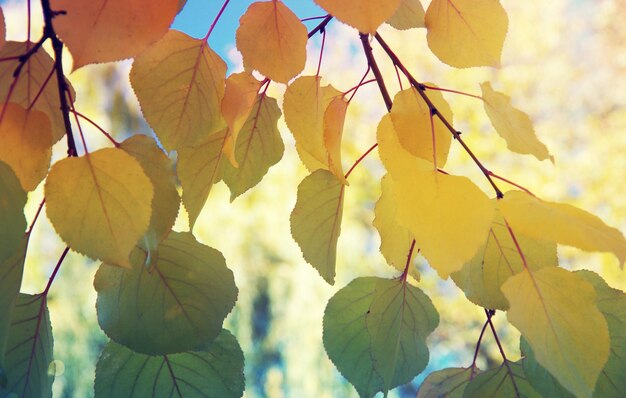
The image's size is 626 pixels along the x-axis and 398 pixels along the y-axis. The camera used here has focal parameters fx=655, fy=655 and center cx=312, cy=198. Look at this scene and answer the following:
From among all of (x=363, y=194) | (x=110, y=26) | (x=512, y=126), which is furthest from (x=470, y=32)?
(x=363, y=194)

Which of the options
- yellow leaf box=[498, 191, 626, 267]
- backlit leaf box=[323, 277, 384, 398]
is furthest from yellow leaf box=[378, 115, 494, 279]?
backlit leaf box=[323, 277, 384, 398]

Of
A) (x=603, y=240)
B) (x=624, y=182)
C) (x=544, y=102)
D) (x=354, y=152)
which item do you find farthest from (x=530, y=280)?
(x=544, y=102)

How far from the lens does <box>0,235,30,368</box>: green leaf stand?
22 cm

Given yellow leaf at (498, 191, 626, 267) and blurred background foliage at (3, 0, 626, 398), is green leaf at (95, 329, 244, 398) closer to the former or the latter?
yellow leaf at (498, 191, 626, 267)

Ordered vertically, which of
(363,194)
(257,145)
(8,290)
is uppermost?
(363,194)

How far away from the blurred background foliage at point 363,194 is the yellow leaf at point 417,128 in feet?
11.0

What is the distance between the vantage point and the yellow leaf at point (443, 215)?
0.21 metres

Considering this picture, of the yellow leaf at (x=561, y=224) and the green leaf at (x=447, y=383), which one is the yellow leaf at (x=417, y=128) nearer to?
the yellow leaf at (x=561, y=224)

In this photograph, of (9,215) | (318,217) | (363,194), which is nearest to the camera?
(9,215)

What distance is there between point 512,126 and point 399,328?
100mm

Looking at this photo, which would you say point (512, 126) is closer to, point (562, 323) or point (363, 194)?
point (562, 323)

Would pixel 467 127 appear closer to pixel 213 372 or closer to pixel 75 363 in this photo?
pixel 75 363

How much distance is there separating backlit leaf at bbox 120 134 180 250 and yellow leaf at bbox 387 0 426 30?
0.44 ft

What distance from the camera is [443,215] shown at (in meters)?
0.22
